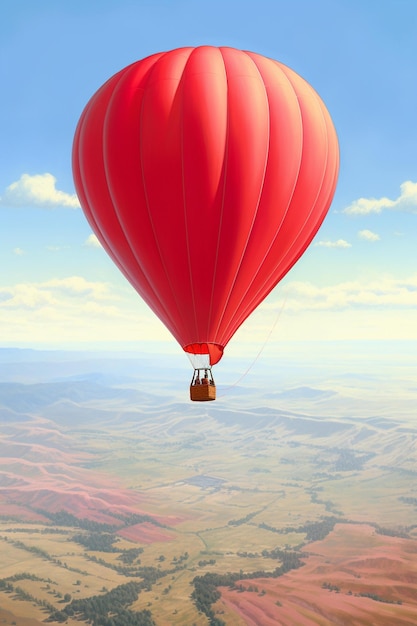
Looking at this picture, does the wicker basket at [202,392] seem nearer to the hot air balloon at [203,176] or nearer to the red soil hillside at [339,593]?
the hot air balloon at [203,176]

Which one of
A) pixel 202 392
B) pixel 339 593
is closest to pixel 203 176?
pixel 202 392

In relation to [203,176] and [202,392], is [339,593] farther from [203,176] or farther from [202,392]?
[203,176]

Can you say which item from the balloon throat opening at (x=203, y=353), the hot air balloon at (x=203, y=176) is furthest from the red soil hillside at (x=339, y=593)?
the hot air balloon at (x=203, y=176)

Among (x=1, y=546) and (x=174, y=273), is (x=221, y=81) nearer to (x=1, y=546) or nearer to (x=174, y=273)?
→ (x=174, y=273)

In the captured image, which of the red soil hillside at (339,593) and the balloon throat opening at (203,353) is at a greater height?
the balloon throat opening at (203,353)

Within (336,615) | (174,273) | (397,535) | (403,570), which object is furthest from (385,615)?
(174,273)

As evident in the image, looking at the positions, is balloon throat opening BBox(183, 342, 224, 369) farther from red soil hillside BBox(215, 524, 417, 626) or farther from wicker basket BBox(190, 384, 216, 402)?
red soil hillside BBox(215, 524, 417, 626)

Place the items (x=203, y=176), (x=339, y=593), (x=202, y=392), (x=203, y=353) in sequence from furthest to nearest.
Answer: (x=339, y=593) → (x=203, y=353) → (x=202, y=392) → (x=203, y=176)
